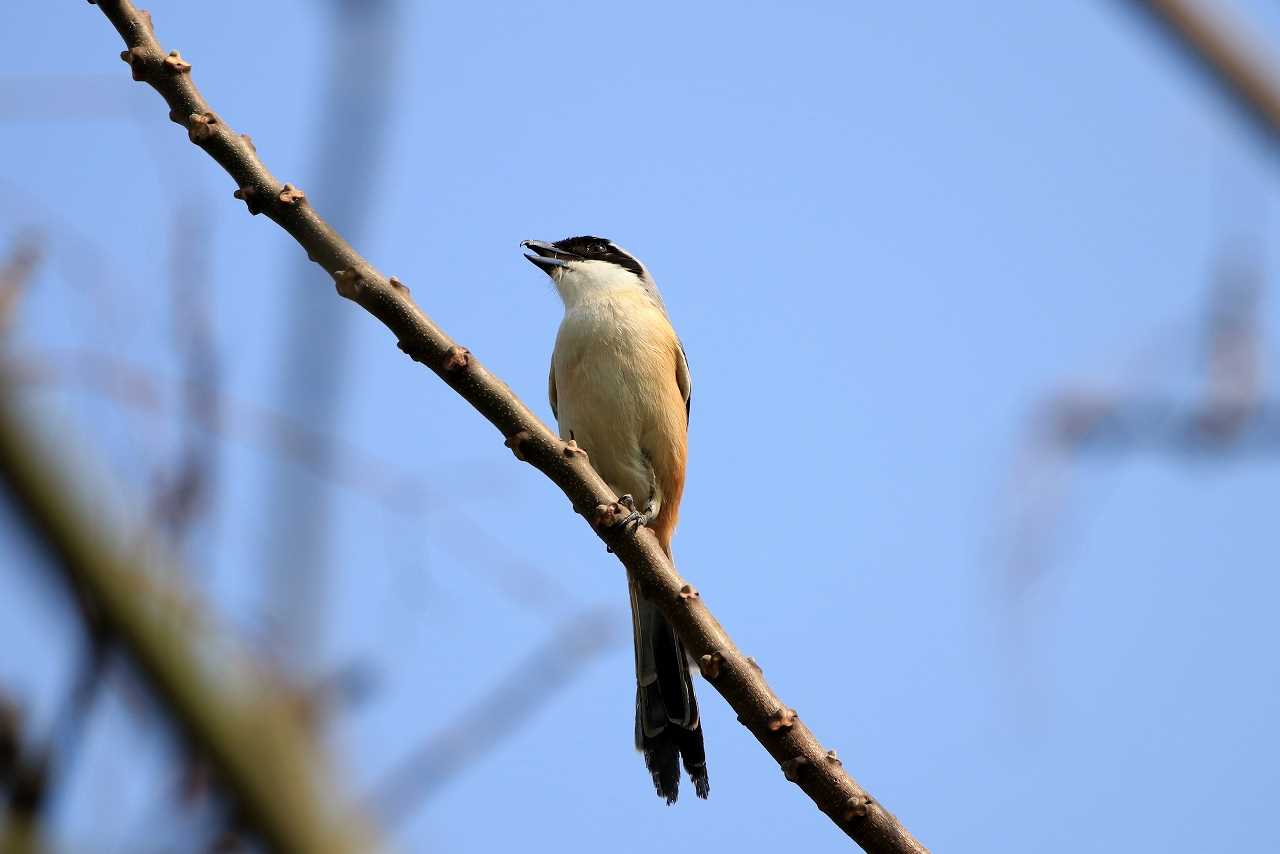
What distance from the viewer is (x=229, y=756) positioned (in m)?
0.78

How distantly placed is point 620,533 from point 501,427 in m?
0.53

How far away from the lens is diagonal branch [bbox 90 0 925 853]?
300 cm

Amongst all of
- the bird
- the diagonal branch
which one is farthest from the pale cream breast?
the diagonal branch

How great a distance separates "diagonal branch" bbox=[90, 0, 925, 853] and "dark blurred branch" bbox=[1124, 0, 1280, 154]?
6.22 ft

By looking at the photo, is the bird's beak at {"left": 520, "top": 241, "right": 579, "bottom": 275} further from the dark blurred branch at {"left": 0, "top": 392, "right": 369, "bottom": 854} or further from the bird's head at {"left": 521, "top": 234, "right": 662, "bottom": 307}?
the dark blurred branch at {"left": 0, "top": 392, "right": 369, "bottom": 854}

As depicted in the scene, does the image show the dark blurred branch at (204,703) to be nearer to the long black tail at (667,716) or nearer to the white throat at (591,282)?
the long black tail at (667,716)

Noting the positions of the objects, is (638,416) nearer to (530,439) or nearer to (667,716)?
(667,716)

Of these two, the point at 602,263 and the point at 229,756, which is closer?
the point at 229,756

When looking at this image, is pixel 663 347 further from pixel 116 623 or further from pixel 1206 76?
pixel 116 623

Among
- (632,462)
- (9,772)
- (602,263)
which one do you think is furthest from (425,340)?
(602,263)

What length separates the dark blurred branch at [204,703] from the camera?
0.73m

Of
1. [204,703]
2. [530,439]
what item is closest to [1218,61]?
[204,703]

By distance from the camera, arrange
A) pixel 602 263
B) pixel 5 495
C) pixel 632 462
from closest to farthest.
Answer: pixel 5 495, pixel 632 462, pixel 602 263

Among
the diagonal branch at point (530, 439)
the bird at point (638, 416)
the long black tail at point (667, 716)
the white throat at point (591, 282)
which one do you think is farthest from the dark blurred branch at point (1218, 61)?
the white throat at point (591, 282)
